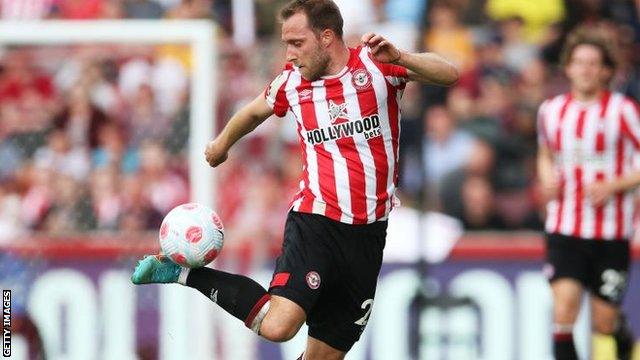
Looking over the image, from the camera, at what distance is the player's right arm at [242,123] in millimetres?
6660

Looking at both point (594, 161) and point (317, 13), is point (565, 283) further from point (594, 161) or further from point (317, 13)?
point (317, 13)

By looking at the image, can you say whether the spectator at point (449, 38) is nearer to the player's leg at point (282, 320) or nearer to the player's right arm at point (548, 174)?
the player's right arm at point (548, 174)

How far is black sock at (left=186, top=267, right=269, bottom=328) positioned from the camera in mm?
6520

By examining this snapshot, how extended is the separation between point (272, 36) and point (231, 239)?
2.11 metres

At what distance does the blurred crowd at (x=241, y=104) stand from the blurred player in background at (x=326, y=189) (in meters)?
2.88

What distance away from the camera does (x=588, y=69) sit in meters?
8.41

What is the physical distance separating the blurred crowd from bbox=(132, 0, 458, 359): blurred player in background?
2881 mm

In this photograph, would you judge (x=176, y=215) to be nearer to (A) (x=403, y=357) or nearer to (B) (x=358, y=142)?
(B) (x=358, y=142)

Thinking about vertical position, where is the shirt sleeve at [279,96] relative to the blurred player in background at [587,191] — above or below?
above

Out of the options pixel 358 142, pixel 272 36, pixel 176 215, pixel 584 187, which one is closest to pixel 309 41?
pixel 358 142

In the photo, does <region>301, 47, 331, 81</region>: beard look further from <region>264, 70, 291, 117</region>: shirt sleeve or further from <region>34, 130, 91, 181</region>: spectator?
<region>34, 130, 91, 181</region>: spectator

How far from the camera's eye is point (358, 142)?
21.4ft

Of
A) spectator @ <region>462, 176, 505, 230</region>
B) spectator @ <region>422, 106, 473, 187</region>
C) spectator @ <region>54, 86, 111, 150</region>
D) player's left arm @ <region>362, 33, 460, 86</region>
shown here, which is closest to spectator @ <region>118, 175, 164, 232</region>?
spectator @ <region>54, 86, 111, 150</region>
